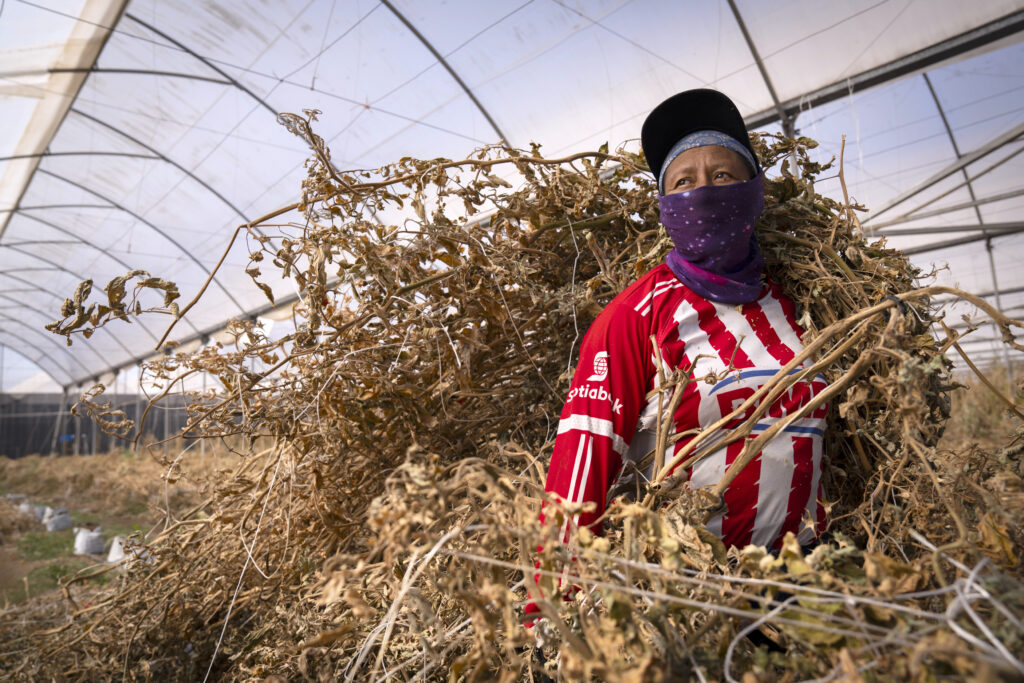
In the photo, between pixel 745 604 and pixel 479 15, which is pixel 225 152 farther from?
pixel 745 604

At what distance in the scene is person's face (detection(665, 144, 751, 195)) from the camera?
1.44 m

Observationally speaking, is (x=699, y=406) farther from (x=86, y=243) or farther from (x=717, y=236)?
(x=86, y=243)

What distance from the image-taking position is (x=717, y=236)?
138 cm

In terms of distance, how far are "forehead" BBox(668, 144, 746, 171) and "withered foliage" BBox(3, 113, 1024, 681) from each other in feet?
0.98

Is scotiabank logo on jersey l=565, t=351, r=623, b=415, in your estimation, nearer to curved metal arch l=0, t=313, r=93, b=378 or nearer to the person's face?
the person's face

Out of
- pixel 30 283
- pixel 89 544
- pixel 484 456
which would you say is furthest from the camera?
pixel 30 283

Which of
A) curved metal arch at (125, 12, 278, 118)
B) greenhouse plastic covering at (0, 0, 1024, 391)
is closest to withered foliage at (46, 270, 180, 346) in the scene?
greenhouse plastic covering at (0, 0, 1024, 391)

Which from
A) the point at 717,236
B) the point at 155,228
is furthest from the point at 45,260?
the point at 717,236

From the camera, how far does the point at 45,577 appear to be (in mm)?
4129

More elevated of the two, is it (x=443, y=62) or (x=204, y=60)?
(x=204, y=60)

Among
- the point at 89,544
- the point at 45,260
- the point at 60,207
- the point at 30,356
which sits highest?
the point at 60,207

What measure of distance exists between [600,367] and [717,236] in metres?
0.45

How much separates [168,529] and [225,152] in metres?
7.14

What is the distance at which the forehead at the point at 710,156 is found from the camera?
1448 millimetres
